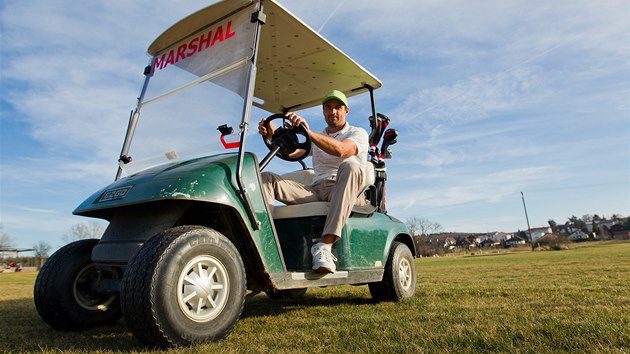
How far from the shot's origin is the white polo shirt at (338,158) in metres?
3.97

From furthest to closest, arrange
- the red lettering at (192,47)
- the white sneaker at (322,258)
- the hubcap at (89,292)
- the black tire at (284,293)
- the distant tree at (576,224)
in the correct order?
1. the distant tree at (576,224)
2. the black tire at (284,293)
3. the red lettering at (192,47)
4. the white sneaker at (322,258)
5. the hubcap at (89,292)

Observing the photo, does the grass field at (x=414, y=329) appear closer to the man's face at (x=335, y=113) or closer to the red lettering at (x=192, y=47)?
the man's face at (x=335, y=113)

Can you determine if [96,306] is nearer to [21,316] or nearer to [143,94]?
[21,316]

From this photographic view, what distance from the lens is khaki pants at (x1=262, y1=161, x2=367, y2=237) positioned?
3367 mm

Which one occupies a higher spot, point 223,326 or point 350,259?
point 350,259

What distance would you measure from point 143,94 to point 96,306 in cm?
183

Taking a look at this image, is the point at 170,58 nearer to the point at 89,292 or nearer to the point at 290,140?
the point at 290,140

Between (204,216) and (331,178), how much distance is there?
1.30 m

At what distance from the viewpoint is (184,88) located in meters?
3.55

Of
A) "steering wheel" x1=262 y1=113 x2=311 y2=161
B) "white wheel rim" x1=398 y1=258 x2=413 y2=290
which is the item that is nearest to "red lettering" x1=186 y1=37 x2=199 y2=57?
"steering wheel" x1=262 y1=113 x2=311 y2=161

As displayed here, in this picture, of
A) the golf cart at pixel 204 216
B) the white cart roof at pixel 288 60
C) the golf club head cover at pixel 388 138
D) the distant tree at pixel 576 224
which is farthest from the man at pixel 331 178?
the distant tree at pixel 576 224

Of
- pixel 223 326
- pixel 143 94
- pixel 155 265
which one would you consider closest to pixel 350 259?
pixel 223 326

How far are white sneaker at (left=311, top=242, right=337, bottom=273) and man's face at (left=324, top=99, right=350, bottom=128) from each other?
4.62 ft

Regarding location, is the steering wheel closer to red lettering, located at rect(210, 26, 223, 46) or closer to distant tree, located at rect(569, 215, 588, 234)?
red lettering, located at rect(210, 26, 223, 46)
